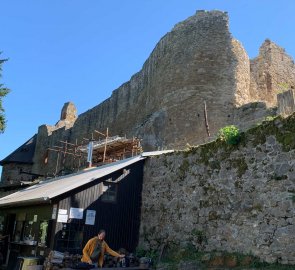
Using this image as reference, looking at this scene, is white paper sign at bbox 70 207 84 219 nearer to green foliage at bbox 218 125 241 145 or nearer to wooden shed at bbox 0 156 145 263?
wooden shed at bbox 0 156 145 263

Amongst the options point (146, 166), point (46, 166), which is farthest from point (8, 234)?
point (46, 166)

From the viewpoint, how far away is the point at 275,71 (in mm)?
26625

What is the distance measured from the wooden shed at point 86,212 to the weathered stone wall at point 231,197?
2.27 feet

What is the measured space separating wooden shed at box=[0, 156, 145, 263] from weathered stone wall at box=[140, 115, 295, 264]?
0.69 m

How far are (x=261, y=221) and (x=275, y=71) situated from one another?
731 inches

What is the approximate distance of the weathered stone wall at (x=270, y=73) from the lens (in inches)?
997

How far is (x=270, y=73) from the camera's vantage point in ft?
85.3

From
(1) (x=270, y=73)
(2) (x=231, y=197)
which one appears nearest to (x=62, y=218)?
(2) (x=231, y=197)

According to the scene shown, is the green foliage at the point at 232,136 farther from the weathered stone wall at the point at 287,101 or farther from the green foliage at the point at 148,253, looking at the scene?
the weathered stone wall at the point at 287,101

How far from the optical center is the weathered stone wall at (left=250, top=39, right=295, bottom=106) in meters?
25.3

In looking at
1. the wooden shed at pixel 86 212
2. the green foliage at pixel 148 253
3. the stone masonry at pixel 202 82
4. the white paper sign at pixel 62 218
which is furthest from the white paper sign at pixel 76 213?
the stone masonry at pixel 202 82

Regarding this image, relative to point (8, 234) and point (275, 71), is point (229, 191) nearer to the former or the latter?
point (8, 234)

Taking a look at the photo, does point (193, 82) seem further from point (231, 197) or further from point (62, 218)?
point (231, 197)

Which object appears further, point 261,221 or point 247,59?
point 247,59
